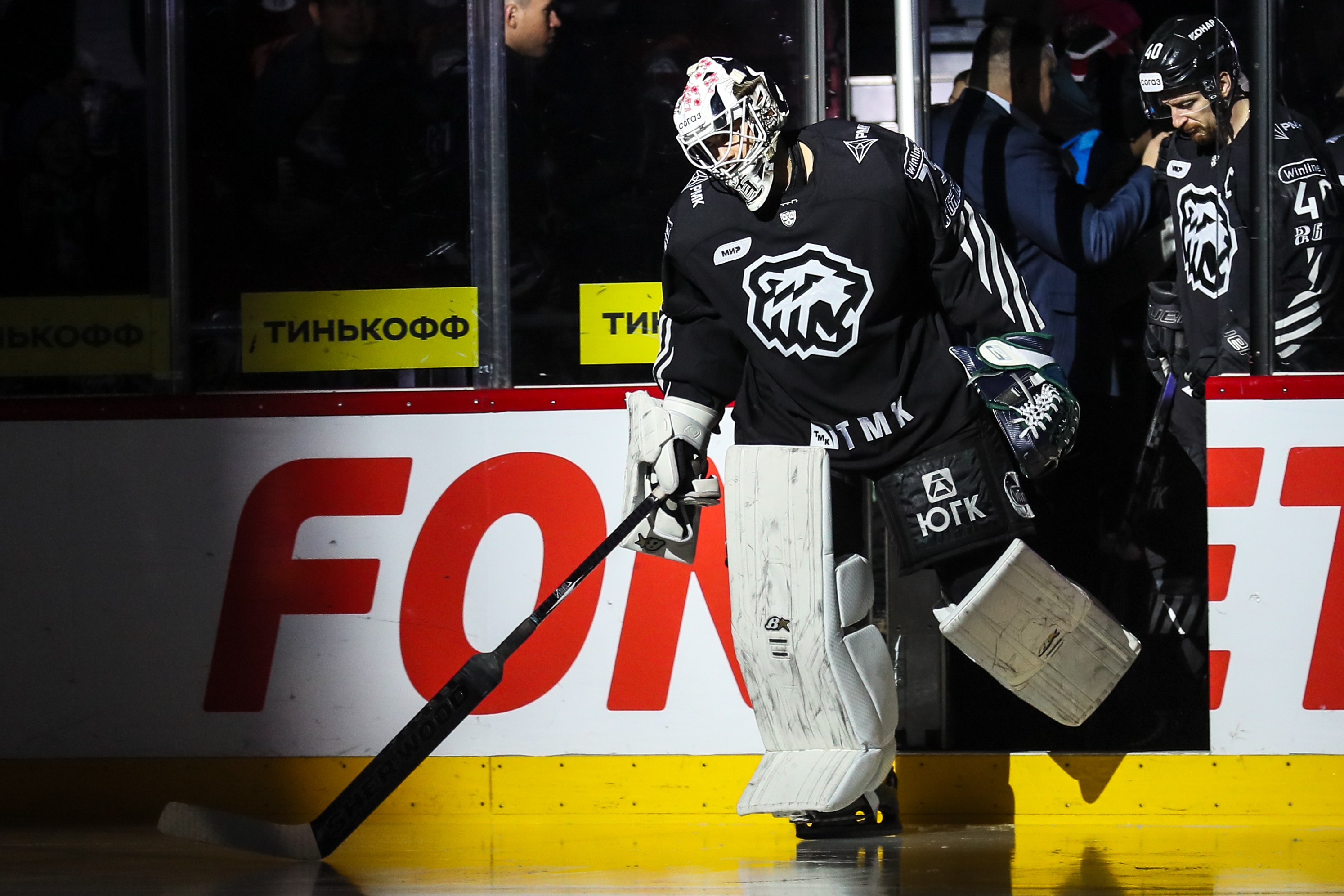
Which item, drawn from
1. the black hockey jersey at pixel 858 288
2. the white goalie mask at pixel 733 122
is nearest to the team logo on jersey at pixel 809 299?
the black hockey jersey at pixel 858 288

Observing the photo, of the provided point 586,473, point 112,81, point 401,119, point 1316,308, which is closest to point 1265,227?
point 1316,308

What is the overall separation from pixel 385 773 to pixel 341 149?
136 cm

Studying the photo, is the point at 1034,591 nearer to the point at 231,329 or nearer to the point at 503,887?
the point at 503,887

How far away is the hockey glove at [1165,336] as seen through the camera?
3064 mm

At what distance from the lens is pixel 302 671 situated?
3150 mm

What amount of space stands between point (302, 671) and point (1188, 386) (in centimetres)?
193

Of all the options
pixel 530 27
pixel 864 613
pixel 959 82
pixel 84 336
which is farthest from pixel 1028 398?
pixel 84 336

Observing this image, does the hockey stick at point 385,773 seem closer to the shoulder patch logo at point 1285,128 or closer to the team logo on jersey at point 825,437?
the team logo on jersey at point 825,437

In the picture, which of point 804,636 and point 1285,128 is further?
point 1285,128

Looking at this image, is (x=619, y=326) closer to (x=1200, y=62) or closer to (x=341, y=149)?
(x=341, y=149)

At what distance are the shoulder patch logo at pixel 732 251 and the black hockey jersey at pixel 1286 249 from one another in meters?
1.03

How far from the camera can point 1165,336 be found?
10.1 feet

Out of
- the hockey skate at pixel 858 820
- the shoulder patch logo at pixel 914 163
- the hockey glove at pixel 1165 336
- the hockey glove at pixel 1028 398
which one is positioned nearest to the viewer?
the hockey glove at pixel 1028 398

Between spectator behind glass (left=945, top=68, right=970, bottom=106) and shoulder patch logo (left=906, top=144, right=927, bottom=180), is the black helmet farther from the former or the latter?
shoulder patch logo (left=906, top=144, right=927, bottom=180)
